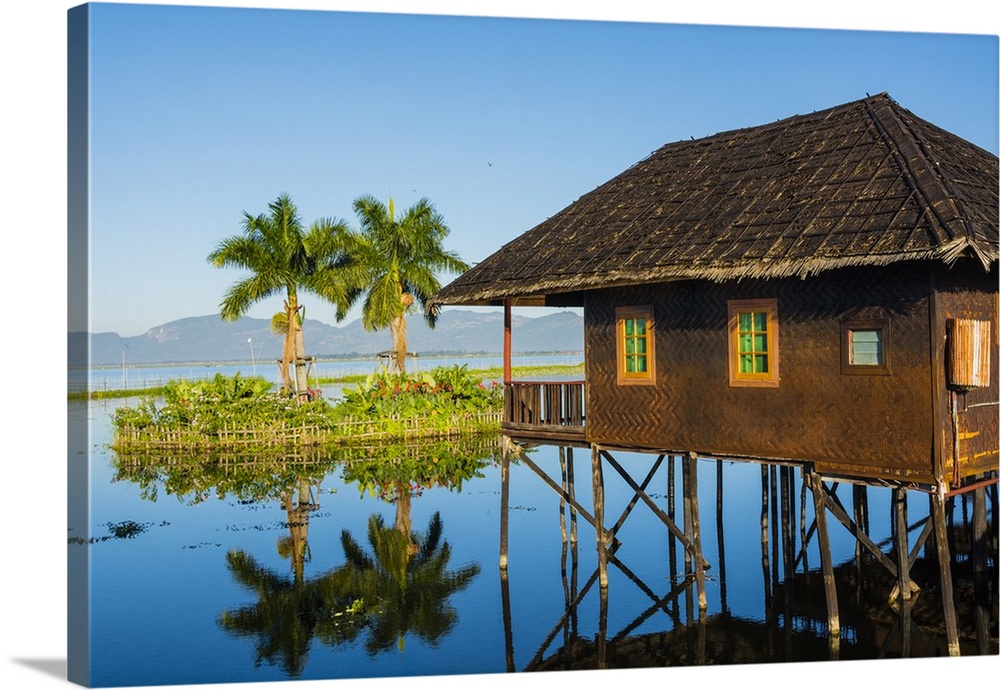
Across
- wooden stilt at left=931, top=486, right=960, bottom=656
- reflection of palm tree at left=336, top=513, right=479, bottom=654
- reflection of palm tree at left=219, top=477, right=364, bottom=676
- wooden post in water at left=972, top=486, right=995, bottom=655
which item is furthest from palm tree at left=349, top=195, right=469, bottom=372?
wooden stilt at left=931, top=486, right=960, bottom=656

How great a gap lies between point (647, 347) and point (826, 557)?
12.0ft

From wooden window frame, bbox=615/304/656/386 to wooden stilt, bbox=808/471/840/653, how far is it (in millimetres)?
2686

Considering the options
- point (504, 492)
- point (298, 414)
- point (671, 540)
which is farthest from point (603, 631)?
point (298, 414)

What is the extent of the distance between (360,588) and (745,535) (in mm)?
8047

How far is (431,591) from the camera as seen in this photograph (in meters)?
18.3

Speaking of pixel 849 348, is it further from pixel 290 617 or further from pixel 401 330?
pixel 401 330

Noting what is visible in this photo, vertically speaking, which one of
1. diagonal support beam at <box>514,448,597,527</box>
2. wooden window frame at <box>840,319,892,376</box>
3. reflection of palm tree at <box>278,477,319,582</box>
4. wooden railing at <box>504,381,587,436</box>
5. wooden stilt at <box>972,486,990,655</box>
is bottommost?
reflection of palm tree at <box>278,477,319,582</box>

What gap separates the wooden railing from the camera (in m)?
16.2

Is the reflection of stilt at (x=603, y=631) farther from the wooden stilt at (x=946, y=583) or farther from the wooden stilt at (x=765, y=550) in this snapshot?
the wooden stilt at (x=946, y=583)

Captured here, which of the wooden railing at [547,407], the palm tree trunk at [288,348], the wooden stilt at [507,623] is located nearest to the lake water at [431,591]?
the wooden stilt at [507,623]

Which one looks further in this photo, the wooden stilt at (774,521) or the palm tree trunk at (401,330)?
the palm tree trunk at (401,330)

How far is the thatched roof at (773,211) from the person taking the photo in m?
12.1

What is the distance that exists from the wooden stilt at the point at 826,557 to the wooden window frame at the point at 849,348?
1404 millimetres

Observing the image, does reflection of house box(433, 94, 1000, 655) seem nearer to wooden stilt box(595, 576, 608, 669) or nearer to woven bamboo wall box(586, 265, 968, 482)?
woven bamboo wall box(586, 265, 968, 482)
